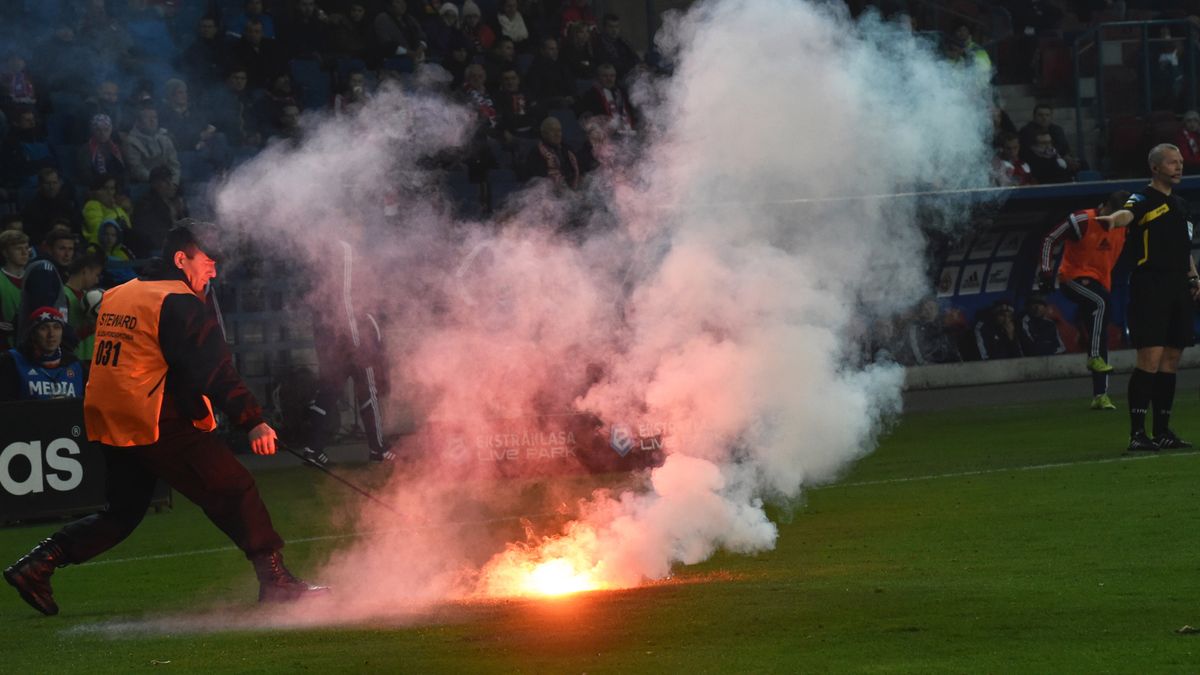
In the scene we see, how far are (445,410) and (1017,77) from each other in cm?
1473

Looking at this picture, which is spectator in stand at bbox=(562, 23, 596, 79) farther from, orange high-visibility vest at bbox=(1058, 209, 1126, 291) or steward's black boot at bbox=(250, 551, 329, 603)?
steward's black boot at bbox=(250, 551, 329, 603)

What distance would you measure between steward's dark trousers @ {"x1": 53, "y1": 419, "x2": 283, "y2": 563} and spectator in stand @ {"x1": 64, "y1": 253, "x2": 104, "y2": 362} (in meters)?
6.80

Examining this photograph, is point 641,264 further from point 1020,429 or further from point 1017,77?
point 1017,77

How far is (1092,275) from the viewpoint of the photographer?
1939 cm

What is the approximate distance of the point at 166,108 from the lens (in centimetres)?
1975

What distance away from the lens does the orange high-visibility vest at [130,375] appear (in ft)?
30.2

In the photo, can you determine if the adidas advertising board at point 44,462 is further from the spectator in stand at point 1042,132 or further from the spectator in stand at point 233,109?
the spectator in stand at point 1042,132

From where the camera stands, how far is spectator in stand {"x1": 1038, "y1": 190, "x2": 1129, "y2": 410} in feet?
62.6

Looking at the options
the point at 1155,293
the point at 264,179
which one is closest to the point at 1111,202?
the point at 1155,293

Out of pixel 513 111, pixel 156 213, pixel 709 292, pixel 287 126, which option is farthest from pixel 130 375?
pixel 513 111

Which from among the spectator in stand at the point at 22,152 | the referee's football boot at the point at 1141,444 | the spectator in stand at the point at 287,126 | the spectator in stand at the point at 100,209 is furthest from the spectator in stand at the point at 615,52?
the referee's football boot at the point at 1141,444

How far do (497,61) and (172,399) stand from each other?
12.9 m

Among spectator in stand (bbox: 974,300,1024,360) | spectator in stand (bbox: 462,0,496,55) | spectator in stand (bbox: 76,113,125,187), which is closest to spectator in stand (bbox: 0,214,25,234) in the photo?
spectator in stand (bbox: 76,113,125,187)

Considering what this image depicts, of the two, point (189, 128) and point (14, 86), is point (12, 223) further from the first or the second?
point (189, 128)
